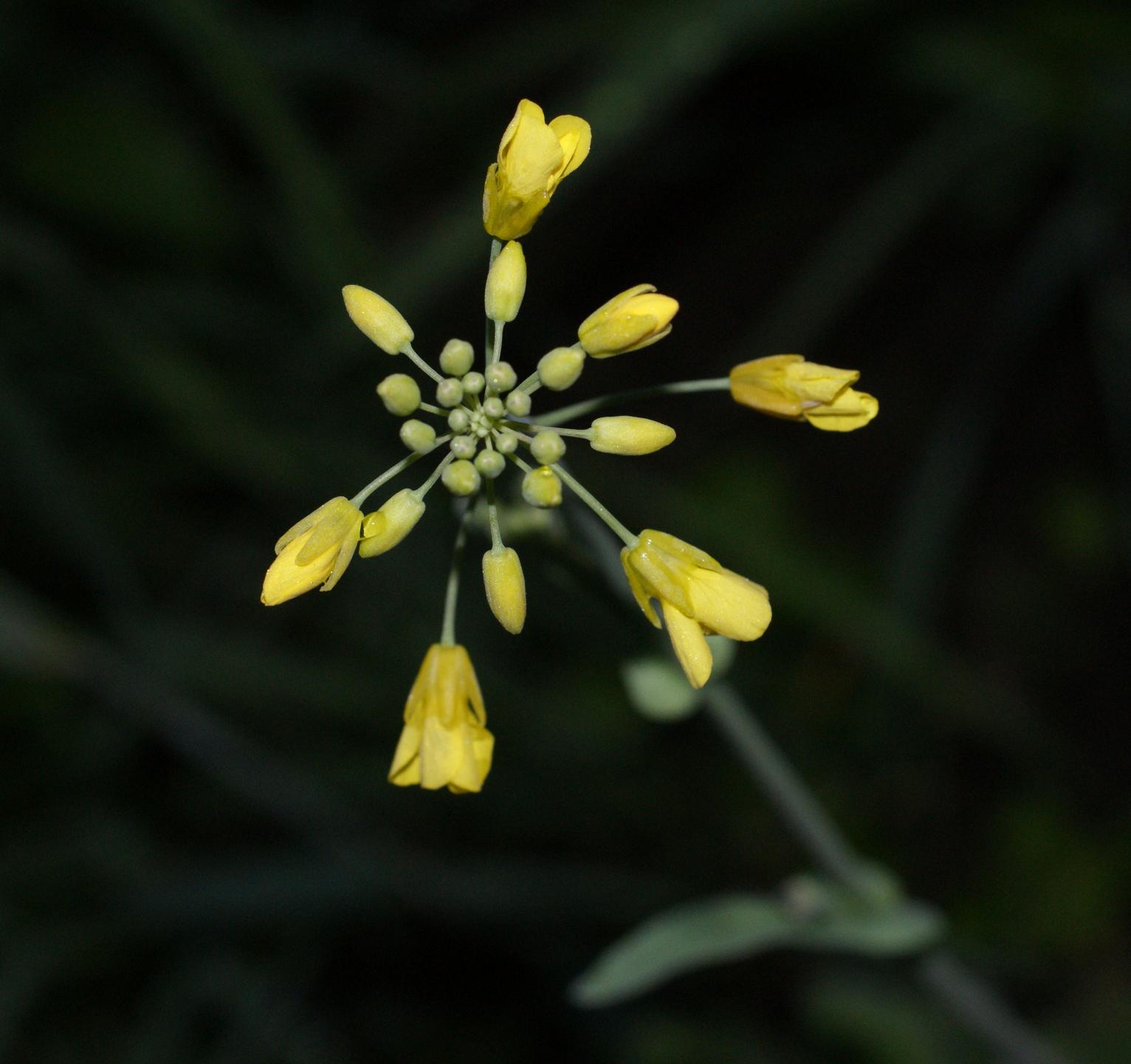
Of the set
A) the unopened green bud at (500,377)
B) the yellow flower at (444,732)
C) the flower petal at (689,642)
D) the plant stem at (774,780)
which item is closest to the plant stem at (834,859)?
the plant stem at (774,780)

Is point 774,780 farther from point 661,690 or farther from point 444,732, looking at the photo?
point 444,732

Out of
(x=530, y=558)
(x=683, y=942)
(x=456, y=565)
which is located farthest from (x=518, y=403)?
(x=530, y=558)

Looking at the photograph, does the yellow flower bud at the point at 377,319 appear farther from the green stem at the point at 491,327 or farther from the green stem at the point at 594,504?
the green stem at the point at 594,504

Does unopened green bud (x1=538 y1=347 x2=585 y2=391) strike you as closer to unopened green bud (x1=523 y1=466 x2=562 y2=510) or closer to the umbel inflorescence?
the umbel inflorescence

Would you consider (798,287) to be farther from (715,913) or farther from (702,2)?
(715,913)

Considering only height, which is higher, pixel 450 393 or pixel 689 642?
pixel 450 393

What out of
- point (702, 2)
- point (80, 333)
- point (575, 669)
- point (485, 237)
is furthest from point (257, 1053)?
point (702, 2)
